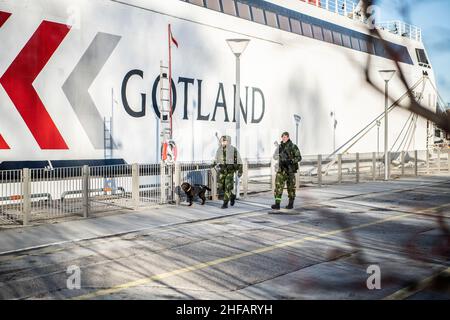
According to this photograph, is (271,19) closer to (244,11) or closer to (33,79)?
(244,11)

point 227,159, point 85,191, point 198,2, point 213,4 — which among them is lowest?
point 85,191

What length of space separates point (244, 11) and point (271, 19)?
1699mm

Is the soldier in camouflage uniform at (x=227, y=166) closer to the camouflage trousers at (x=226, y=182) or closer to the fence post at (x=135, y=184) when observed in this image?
the camouflage trousers at (x=226, y=182)

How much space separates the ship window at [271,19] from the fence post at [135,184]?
36.6ft

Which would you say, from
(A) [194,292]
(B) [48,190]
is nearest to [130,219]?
(B) [48,190]

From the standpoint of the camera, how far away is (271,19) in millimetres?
21375

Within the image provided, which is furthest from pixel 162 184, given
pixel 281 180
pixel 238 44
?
pixel 238 44

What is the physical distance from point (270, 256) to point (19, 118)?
307 inches

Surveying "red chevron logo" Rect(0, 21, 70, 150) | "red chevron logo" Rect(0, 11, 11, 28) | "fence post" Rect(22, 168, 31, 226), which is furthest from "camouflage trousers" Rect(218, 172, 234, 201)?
"red chevron logo" Rect(0, 11, 11, 28)

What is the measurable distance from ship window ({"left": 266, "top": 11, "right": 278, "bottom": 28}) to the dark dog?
9.90 metres

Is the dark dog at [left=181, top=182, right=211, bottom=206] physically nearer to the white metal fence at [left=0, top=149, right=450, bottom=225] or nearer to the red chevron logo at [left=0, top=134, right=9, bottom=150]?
the white metal fence at [left=0, top=149, right=450, bottom=225]

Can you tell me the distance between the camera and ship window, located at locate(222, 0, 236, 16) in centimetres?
1930
